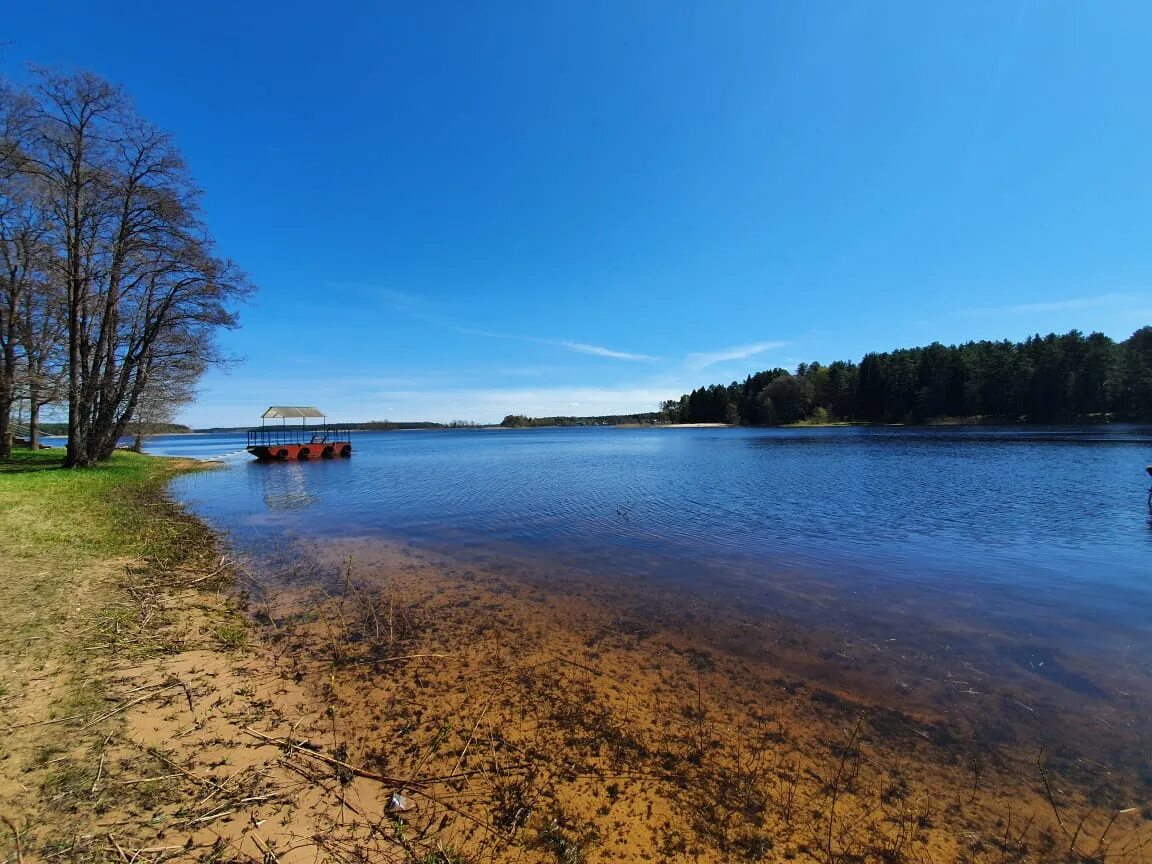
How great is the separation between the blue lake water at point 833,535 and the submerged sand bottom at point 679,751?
1.59 metres

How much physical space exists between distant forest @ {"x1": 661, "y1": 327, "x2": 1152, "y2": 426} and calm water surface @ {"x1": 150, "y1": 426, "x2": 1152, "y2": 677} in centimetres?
6921

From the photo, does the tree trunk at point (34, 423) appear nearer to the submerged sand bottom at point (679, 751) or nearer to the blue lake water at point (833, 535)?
the blue lake water at point (833, 535)

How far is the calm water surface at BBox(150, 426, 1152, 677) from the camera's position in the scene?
807 centimetres

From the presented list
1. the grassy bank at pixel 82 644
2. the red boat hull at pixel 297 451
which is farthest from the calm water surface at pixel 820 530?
the red boat hull at pixel 297 451

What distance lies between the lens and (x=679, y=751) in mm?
4141

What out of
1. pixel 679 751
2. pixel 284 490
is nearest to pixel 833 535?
pixel 679 751

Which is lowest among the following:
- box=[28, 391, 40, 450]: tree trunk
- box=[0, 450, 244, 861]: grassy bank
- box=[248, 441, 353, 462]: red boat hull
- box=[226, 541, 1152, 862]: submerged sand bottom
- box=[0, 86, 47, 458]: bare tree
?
box=[226, 541, 1152, 862]: submerged sand bottom

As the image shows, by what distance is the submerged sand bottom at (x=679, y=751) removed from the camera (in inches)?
126

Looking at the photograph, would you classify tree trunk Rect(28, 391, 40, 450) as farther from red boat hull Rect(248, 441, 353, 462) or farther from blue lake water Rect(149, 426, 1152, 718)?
red boat hull Rect(248, 441, 353, 462)

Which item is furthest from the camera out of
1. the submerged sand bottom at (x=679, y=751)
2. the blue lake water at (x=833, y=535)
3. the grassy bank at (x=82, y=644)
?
the blue lake water at (x=833, y=535)

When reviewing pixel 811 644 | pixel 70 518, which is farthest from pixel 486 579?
pixel 70 518

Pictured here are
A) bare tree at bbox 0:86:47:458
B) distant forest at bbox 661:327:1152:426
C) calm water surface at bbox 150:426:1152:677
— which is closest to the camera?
calm water surface at bbox 150:426:1152:677

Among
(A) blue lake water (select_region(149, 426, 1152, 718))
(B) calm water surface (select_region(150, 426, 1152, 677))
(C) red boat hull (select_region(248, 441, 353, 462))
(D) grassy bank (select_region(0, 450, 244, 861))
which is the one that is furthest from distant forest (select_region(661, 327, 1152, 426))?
(D) grassy bank (select_region(0, 450, 244, 861))

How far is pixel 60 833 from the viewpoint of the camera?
271cm
